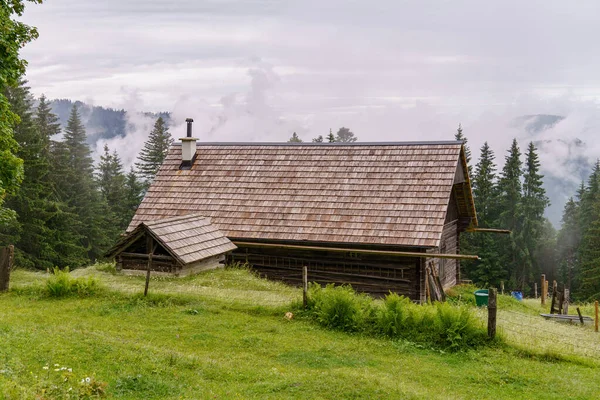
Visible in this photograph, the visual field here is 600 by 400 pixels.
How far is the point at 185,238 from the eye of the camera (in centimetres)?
2134

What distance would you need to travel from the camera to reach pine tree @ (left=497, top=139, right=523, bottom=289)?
53.7 metres

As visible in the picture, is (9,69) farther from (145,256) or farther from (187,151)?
(187,151)

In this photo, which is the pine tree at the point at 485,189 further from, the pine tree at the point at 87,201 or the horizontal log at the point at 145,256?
the horizontal log at the point at 145,256

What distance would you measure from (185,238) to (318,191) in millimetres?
5908

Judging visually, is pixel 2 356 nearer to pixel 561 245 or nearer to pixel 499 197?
pixel 499 197

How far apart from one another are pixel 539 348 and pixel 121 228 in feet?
145

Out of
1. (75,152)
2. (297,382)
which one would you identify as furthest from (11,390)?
(75,152)

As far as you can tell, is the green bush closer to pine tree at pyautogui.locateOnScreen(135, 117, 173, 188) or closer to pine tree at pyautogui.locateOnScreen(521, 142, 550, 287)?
pine tree at pyautogui.locateOnScreen(135, 117, 173, 188)

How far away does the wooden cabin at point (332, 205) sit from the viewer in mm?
21484

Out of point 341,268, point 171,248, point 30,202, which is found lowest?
point 341,268

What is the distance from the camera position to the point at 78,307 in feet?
52.5

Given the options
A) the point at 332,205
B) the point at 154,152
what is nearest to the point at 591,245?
the point at 332,205

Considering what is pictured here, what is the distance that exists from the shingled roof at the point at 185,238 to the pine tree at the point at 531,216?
38007mm

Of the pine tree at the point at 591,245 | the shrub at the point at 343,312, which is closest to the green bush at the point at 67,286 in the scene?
the shrub at the point at 343,312
